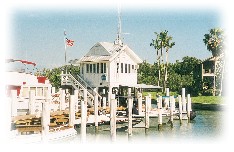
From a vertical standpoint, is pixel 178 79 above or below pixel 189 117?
above

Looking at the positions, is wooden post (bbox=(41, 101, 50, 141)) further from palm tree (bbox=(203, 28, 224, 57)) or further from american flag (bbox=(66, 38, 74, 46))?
palm tree (bbox=(203, 28, 224, 57))

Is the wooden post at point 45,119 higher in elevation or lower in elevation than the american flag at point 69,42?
lower

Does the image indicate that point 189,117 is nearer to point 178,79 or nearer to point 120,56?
point 120,56

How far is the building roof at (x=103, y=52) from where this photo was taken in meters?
36.7

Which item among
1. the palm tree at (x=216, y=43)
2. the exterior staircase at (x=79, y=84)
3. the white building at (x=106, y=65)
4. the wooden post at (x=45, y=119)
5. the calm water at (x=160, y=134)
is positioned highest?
the palm tree at (x=216, y=43)

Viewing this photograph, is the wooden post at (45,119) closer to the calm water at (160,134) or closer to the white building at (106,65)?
the calm water at (160,134)

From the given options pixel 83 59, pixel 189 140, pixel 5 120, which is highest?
pixel 83 59

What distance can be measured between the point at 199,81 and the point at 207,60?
13.5 metres

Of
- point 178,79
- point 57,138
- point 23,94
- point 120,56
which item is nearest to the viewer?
point 57,138

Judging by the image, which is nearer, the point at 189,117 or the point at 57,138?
the point at 57,138

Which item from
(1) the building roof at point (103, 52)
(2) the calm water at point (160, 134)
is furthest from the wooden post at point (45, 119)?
(1) the building roof at point (103, 52)

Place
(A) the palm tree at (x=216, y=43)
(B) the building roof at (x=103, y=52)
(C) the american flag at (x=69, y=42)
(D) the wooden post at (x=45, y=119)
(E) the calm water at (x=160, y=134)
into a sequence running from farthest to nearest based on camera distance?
(A) the palm tree at (x=216, y=43)
(B) the building roof at (x=103, y=52)
(C) the american flag at (x=69, y=42)
(E) the calm water at (x=160, y=134)
(D) the wooden post at (x=45, y=119)

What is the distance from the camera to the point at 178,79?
2985 inches

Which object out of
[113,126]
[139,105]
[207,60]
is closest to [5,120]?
[113,126]
